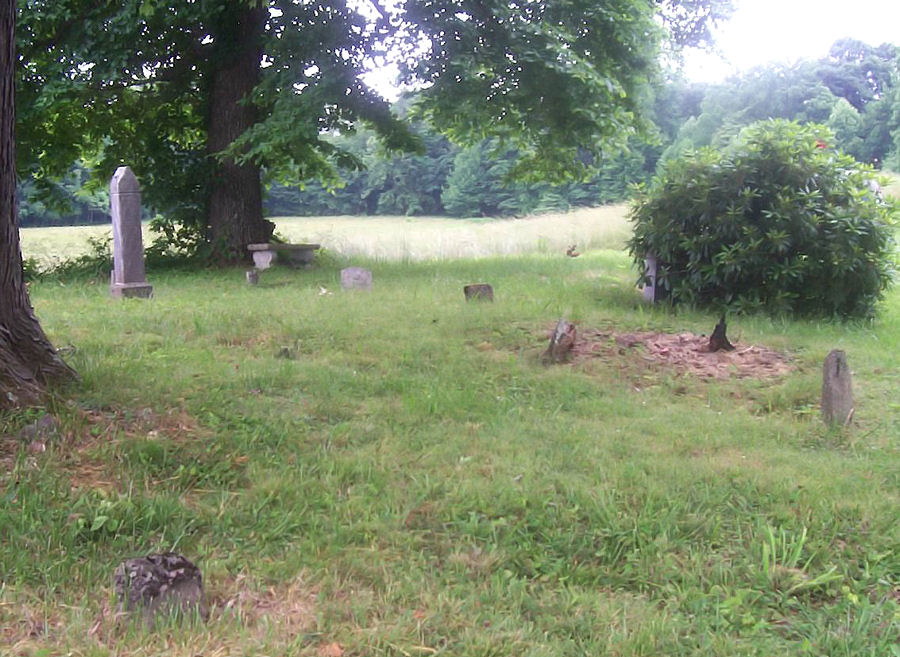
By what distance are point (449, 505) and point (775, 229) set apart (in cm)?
766

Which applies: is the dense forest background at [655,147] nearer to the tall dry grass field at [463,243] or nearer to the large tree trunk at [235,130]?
the tall dry grass field at [463,243]

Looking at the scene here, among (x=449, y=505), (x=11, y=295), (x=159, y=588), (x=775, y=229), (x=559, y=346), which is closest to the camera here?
(x=159, y=588)

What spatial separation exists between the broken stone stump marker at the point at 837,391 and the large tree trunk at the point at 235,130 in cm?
1209

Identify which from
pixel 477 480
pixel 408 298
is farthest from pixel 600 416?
pixel 408 298

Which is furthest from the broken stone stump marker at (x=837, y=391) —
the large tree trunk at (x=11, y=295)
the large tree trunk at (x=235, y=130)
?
the large tree trunk at (x=235, y=130)

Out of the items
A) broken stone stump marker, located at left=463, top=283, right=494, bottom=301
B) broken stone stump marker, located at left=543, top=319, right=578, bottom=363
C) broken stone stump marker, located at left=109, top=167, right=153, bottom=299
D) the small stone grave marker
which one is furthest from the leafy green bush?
broken stone stump marker, located at left=109, top=167, right=153, bottom=299

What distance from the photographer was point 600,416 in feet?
19.4

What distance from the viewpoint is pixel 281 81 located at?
13.8 metres

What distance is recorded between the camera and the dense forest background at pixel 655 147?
5088 centimetres

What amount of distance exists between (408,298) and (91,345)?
452 centimetres

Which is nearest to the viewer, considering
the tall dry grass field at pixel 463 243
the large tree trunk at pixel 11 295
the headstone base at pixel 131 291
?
the large tree trunk at pixel 11 295

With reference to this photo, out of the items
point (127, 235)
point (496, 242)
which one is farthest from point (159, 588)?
point (496, 242)

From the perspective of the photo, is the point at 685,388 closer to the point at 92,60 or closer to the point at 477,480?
the point at 477,480

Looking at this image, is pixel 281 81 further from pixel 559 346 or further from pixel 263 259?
pixel 559 346
